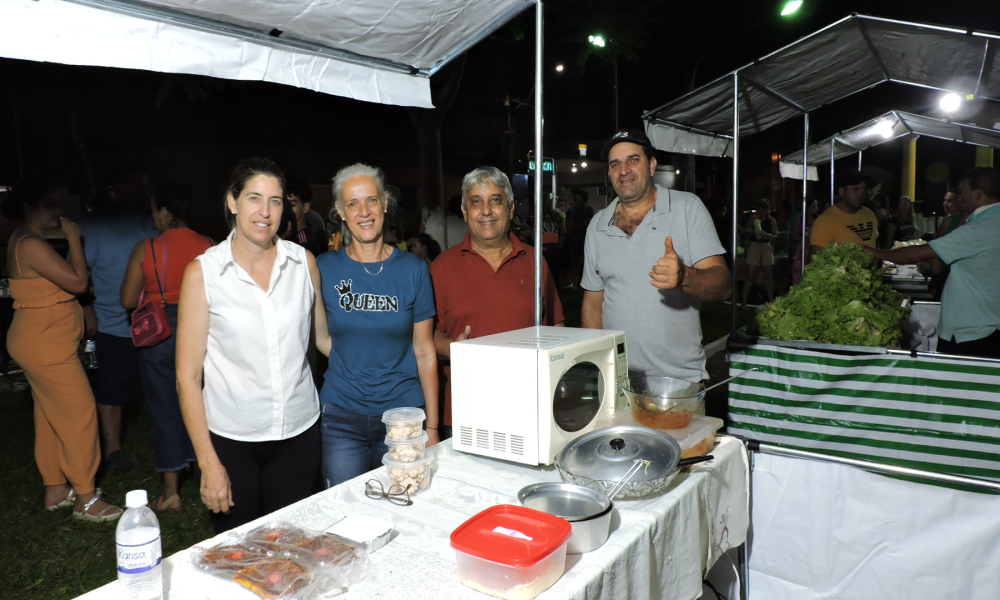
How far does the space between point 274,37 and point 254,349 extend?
1061mm

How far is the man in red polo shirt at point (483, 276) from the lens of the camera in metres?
2.70

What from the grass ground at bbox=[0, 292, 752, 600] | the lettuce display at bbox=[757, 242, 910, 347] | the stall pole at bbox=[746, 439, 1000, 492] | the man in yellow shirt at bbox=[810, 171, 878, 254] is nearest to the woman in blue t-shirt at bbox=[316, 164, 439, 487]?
the stall pole at bbox=[746, 439, 1000, 492]

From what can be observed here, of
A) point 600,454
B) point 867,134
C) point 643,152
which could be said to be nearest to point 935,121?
point 867,134

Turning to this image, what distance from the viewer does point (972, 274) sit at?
3932 mm

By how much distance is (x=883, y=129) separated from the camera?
327 inches

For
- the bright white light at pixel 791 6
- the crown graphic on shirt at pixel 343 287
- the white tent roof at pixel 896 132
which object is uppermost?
the bright white light at pixel 791 6

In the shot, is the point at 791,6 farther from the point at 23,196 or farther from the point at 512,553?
the point at 512,553

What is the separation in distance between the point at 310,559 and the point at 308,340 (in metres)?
1.05

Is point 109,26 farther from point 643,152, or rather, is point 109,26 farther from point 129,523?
point 643,152

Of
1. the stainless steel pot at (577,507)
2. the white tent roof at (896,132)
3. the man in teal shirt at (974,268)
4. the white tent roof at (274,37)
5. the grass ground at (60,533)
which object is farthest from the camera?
the white tent roof at (896,132)

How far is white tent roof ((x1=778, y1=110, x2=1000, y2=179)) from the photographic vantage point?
7535 millimetres

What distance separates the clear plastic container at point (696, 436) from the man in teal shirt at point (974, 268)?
2.89 m

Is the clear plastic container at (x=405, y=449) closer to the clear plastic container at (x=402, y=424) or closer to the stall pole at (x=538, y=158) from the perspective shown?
the clear plastic container at (x=402, y=424)

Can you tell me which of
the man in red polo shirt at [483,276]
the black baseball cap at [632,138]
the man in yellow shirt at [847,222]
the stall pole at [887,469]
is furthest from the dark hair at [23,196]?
the man in yellow shirt at [847,222]
